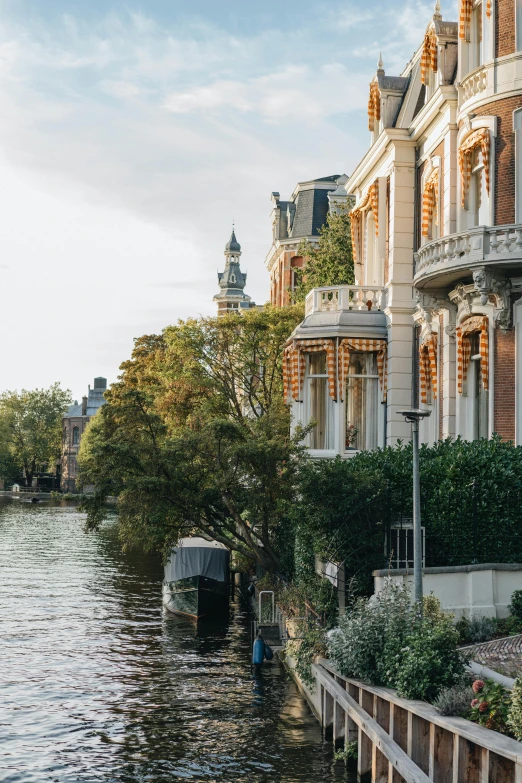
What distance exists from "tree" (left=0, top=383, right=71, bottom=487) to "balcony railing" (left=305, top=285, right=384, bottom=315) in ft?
450

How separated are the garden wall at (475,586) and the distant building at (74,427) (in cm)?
14576

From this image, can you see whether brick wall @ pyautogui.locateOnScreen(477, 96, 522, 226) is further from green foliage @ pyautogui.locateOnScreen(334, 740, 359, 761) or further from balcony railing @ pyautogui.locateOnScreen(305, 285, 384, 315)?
green foliage @ pyautogui.locateOnScreen(334, 740, 359, 761)

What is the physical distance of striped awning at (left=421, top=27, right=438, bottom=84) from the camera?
31859 mm

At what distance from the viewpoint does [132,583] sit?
172ft

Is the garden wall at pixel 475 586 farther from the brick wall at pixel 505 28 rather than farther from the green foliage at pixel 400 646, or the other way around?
the brick wall at pixel 505 28

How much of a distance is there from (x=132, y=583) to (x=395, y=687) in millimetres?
34555

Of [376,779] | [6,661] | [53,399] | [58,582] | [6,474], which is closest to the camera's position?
[376,779]

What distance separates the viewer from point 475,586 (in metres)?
24.1

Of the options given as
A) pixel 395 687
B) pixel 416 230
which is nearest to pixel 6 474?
pixel 416 230

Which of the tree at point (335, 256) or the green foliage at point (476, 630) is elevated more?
the tree at point (335, 256)

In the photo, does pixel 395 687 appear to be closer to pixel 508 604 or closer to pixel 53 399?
pixel 508 604

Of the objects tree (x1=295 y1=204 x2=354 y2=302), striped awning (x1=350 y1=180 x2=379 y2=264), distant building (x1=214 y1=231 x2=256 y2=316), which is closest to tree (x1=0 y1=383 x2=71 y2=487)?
distant building (x1=214 y1=231 x2=256 y2=316)

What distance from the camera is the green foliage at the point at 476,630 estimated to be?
23.1 m

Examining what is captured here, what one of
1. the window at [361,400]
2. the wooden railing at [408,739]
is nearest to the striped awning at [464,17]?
the window at [361,400]
